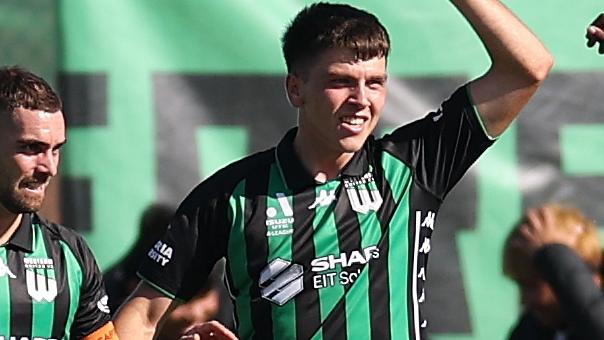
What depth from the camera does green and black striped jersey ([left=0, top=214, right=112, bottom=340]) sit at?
4.08 meters

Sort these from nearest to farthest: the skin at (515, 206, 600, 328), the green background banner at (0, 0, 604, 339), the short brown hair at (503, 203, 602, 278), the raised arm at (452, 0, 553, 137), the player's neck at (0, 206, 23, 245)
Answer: the skin at (515, 206, 600, 328)
the raised arm at (452, 0, 553, 137)
the player's neck at (0, 206, 23, 245)
the short brown hair at (503, 203, 602, 278)
the green background banner at (0, 0, 604, 339)

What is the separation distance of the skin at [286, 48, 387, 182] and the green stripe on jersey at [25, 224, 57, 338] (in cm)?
75

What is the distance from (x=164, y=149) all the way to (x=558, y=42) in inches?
56.8

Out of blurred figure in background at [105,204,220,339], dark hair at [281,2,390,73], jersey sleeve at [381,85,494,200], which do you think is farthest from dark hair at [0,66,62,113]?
blurred figure in background at [105,204,220,339]

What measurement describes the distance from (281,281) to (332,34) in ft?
2.15

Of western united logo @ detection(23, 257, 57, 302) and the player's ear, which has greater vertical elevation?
the player's ear

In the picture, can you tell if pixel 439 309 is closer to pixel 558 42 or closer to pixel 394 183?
pixel 558 42

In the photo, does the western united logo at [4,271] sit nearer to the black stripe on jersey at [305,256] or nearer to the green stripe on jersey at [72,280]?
the green stripe on jersey at [72,280]

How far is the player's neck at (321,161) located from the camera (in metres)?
4.14

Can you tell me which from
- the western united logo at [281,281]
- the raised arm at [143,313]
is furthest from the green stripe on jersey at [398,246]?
the raised arm at [143,313]

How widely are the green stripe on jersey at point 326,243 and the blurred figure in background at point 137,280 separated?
134 centimetres

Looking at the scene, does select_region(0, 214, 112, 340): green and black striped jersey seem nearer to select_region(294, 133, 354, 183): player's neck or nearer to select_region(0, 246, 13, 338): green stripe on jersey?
select_region(0, 246, 13, 338): green stripe on jersey

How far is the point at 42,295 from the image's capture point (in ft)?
13.5

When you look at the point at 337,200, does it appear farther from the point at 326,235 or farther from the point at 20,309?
the point at 20,309
